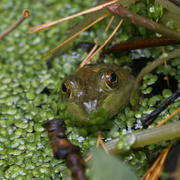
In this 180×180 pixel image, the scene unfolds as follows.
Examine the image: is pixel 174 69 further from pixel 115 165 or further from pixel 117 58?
pixel 115 165

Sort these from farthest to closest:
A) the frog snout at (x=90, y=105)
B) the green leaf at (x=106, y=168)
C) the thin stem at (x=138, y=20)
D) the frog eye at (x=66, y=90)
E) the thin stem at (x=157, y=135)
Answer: the frog eye at (x=66, y=90) < the frog snout at (x=90, y=105) < the thin stem at (x=138, y=20) < the thin stem at (x=157, y=135) < the green leaf at (x=106, y=168)

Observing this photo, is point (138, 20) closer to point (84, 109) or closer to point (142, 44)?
point (142, 44)

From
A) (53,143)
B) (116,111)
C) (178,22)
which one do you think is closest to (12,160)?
(53,143)

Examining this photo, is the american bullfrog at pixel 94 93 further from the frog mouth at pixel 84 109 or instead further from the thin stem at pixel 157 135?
the thin stem at pixel 157 135

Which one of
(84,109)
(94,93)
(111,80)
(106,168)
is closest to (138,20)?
(111,80)

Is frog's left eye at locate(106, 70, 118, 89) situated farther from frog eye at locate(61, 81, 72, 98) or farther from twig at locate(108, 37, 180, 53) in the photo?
twig at locate(108, 37, 180, 53)

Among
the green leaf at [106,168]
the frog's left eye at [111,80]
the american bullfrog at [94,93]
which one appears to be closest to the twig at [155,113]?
the american bullfrog at [94,93]

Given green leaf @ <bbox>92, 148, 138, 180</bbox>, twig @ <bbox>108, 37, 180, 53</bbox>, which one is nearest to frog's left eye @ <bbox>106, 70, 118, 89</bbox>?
twig @ <bbox>108, 37, 180, 53</bbox>
